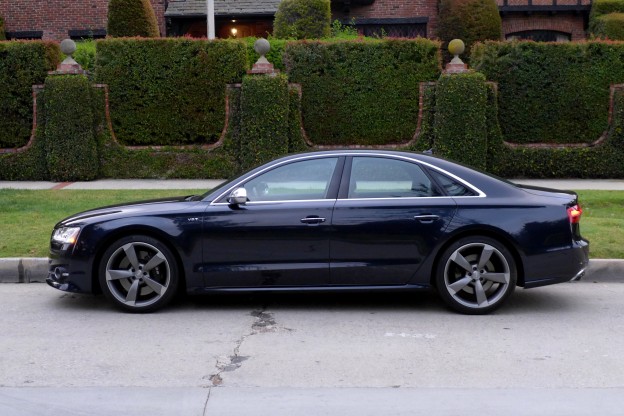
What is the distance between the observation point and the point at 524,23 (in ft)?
82.3

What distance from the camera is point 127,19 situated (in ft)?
68.5

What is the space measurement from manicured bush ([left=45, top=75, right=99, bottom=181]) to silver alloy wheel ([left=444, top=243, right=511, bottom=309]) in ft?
35.5

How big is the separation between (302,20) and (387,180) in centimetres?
1329

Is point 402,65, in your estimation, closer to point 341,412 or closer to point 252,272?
point 252,272

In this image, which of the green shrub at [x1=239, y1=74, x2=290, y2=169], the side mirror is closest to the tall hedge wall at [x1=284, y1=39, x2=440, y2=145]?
the green shrub at [x1=239, y1=74, x2=290, y2=169]

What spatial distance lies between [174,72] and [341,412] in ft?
42.2

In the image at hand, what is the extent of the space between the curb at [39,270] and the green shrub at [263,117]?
766cm

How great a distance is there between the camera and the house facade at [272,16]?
24969 millimetres

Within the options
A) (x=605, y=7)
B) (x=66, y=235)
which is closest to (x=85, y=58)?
(x=66, y=235)

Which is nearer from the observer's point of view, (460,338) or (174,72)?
(460,338)

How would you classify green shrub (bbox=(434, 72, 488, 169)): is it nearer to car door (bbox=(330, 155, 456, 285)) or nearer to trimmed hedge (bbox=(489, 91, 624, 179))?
trimmed hedge (bbox=(489, 91, 624, 179))

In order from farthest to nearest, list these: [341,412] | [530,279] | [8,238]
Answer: [8,238]
[530,279]
[341,412]

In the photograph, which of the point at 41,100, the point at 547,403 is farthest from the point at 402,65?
the point at 547,403

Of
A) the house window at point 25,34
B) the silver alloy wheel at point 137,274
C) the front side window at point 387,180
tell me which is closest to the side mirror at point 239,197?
the silver alloy wheel at point 137,274
